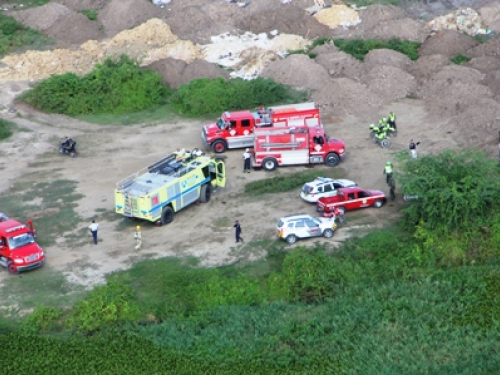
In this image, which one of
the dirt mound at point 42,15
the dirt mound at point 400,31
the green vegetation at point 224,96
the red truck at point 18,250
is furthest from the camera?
the dirt mound at point 42,15

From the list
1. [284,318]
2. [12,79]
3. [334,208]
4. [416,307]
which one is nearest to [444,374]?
[416,307]

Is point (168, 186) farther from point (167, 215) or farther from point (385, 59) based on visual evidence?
point (385, 59)

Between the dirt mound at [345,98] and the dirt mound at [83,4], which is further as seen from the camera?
the dirt mound at [83,4]

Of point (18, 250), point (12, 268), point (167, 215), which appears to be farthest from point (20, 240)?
point (167, 215)

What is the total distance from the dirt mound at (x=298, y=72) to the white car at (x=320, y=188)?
15.4 m

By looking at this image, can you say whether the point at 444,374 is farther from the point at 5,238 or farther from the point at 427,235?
the point at 5,238

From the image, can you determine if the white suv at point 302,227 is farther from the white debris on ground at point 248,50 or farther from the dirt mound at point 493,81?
the white debris on ground at point 248,50

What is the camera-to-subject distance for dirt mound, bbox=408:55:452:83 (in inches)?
2325

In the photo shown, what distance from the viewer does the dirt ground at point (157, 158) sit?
4028 cm

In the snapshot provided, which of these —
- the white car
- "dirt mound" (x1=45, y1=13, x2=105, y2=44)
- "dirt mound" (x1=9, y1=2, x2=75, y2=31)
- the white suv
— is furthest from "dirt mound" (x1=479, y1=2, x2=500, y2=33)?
the white suv

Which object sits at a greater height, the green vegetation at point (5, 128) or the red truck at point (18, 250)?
the green vegetation at point (5, 128)

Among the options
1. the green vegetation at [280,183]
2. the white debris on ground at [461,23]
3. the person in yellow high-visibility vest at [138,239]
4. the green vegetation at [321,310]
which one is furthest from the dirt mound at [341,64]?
the person in yellow high-visibility vest at [138,239]

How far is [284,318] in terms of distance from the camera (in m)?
34.8

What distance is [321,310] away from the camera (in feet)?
116
